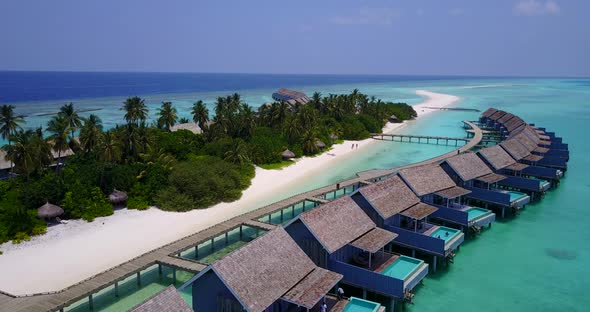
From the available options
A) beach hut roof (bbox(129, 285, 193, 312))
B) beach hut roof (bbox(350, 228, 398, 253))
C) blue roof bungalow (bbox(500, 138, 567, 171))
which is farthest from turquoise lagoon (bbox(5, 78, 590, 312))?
beach hut roof (bbox(129, 285, 193, 312))

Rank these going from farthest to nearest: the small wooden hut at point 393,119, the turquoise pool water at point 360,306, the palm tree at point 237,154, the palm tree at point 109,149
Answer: the small wooden hut at point 393,119, the palm tree at point 237,154, the palm tree at point 109,149, the turquoise pool water at point 360,306

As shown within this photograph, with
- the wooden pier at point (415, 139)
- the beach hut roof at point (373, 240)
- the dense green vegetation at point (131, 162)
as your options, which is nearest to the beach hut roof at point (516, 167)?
the beach hut roof at point (373, 240)

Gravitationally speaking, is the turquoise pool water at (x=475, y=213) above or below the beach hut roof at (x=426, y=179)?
below

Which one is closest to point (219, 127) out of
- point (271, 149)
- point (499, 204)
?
point (271, 149)

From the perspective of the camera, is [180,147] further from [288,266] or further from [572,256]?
[572,256]

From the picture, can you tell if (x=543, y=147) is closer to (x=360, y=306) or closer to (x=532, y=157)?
(x=532, y=157)

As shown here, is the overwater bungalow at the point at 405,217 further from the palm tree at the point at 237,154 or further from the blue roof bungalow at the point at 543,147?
the blue roof bungalow at the point at 543,147

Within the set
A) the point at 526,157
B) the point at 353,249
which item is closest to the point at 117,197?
the point at 353,249
